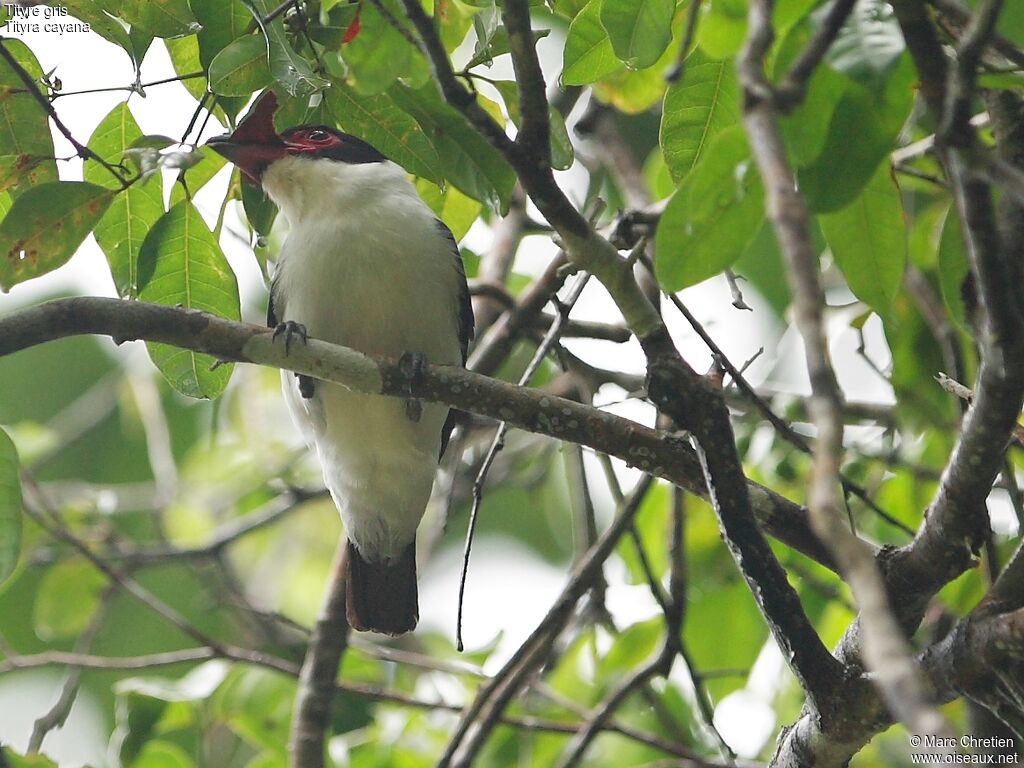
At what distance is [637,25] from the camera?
225cm

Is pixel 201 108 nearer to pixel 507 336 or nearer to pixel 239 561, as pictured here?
pixel 507 336

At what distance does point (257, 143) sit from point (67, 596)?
227 cm

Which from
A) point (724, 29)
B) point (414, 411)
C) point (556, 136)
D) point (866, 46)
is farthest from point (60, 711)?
point (866, 46)

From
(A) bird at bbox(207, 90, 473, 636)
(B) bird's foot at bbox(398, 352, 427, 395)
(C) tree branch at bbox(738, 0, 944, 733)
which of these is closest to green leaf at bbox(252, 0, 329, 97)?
(B) bird's foot at bbox(398, 352, 427, 395)

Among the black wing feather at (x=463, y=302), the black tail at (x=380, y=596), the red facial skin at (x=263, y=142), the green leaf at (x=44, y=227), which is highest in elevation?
the green leaf at (x=44, y=227)

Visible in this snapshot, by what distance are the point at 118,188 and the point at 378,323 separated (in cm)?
115

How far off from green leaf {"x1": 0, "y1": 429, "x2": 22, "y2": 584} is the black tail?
5.49ft

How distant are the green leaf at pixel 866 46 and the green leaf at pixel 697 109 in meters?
0.69

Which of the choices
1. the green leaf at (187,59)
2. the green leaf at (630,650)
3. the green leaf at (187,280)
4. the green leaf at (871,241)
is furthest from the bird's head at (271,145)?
the green leaf at (630,650)

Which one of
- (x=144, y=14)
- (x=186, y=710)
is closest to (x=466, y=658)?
(x=186, y=710)

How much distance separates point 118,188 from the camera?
8.75ft

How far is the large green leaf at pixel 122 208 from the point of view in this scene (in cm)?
274

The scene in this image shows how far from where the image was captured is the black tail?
13.0 ft

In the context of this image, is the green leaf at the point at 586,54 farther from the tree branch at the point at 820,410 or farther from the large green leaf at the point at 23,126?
the tree branch at the point at 820,410
